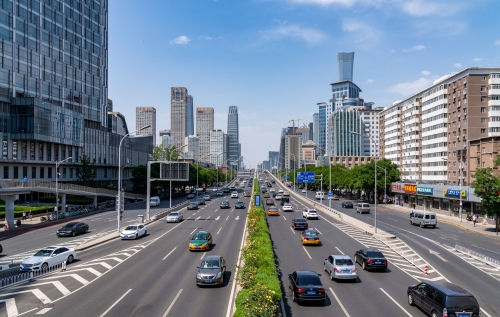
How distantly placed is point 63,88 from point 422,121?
87.2 meters

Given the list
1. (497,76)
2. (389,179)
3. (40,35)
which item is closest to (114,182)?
(40,35)

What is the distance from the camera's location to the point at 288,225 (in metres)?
52.2

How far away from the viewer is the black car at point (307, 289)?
63.5 feet

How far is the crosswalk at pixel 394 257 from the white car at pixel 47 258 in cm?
2397

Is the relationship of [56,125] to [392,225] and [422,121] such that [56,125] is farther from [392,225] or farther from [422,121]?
[422,121]

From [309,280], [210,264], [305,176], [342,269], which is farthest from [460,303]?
[305,176]

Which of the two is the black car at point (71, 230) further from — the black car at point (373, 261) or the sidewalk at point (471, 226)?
the sidewalk at point (471, 226)

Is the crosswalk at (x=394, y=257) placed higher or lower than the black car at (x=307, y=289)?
lower

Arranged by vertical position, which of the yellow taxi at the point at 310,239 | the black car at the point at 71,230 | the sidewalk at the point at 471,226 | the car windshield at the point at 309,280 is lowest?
the sidewalk at the point at 471,226

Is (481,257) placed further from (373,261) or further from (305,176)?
(305,176)

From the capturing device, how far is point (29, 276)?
84.9 feet

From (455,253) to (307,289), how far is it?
2139cm

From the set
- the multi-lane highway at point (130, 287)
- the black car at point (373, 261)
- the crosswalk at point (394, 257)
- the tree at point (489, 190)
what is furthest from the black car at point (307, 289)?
the tree at point (489, 190)

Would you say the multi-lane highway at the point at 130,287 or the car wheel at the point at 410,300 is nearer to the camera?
the multi-lane highway at the point at 130,287
